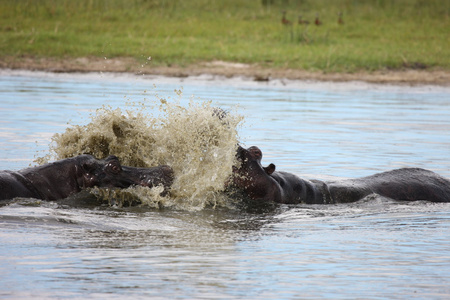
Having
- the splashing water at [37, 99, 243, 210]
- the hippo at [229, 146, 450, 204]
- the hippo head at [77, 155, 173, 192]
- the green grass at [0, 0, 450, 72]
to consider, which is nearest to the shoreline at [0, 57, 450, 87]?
the green grass at [0, 0, 450, 72]

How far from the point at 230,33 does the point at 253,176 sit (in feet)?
47.9

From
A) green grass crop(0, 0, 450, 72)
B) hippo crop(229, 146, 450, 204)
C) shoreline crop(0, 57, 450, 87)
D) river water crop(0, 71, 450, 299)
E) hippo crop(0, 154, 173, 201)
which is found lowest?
river water crop(0, 71, 450, 299)

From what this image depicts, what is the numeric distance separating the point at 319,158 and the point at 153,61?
32.8 ft

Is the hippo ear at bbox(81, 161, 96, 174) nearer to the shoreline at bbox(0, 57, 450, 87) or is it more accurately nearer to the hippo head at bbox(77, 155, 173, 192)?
the hippo head at bbox(77, 155, 173, 192)

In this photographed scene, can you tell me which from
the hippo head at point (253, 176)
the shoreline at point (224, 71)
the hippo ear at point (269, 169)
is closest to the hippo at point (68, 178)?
the hippo head at point (253, 176)

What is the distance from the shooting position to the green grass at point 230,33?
61.6 ft

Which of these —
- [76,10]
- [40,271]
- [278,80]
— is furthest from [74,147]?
[76,10]

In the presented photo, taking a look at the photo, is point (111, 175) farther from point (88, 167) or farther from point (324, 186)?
point (324, 186)

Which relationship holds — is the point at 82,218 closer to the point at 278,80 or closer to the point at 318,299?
the point at 318,299

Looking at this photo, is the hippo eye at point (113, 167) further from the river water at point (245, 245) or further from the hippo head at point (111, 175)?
the river water at point (245, 245)

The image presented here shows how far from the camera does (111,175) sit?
20.3 feet

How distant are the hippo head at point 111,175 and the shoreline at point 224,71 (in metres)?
11.7

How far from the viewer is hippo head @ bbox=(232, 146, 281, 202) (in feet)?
20.9

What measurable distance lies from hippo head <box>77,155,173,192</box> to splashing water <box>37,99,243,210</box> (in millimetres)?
69
